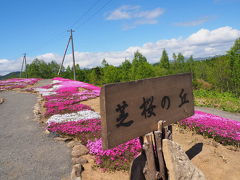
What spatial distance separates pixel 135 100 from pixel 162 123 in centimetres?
85

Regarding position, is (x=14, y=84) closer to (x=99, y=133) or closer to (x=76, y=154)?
(x=99, y=133)

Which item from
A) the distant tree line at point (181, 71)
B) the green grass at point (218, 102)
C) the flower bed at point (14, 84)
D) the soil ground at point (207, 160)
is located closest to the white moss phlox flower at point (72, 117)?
the soil ground at point (207, 160)

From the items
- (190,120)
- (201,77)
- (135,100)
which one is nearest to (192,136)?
(190,120)

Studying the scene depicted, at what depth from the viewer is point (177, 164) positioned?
368 cm

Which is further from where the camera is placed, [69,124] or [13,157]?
[69,124]

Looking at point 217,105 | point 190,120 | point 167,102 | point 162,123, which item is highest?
point 167,102

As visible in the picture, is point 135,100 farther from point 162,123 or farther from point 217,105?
point 217,105

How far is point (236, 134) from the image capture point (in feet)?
26.4

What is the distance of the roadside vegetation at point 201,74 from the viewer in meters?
25.4

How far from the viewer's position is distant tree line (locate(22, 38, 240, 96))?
35.7m

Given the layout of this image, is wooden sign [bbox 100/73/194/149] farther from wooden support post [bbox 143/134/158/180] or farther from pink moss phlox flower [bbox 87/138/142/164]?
pink moss phlox flower [bbox 87/138/142/164]

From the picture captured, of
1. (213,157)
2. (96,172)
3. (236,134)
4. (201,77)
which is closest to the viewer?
(96,172)

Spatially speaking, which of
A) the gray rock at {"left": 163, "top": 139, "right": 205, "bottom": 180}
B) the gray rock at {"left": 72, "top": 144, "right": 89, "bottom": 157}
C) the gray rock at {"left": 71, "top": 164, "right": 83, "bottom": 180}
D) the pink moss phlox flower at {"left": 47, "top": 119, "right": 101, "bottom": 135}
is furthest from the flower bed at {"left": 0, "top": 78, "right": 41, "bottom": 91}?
the gray rock at {"left": 163, "top": 139, "right": 205, "bottom": 180}

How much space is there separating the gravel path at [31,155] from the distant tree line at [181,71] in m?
35.3
